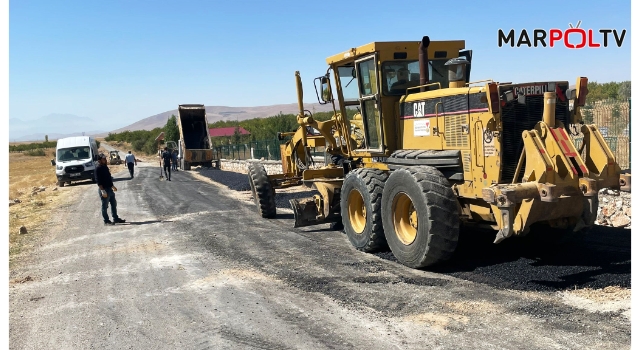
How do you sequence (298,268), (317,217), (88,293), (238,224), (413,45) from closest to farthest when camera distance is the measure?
(88,293)
(298,268)
(413,45)
(317,217)
(238,224)

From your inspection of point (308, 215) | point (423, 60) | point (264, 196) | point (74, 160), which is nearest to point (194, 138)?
point (74, 160)

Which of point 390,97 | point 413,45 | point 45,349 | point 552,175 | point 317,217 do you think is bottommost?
point 45,349

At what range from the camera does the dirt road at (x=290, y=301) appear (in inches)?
198

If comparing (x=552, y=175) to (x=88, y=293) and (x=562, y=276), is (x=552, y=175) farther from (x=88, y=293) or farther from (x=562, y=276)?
(x=88, y=293)

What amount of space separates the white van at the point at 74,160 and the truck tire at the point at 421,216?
21945 millimetres

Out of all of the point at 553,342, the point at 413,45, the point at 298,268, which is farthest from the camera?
the point at 413,45

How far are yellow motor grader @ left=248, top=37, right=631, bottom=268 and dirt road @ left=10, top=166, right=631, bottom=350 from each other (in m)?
0.65

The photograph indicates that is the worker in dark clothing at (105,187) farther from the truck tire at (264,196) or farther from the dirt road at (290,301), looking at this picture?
the truck tire at (264,196)

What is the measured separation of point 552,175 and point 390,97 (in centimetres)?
325

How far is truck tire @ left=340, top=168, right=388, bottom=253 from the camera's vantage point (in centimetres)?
823

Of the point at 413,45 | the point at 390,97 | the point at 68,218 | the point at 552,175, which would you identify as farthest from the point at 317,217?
the point at 68,218

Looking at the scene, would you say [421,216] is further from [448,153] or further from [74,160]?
[74,160]

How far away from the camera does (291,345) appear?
16.3 feet

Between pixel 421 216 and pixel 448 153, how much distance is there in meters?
1.06
